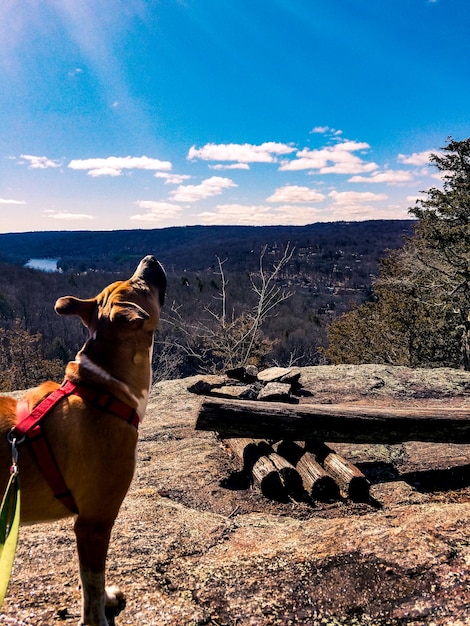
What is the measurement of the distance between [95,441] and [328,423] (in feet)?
12.4

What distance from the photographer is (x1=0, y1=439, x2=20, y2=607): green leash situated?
170 cm

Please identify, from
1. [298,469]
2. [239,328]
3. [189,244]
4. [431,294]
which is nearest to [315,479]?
[298,469]

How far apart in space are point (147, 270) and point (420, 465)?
4.57m

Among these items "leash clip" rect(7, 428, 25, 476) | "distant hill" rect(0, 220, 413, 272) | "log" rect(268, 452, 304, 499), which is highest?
"distant hill" rect(0, 220, 413, 272)

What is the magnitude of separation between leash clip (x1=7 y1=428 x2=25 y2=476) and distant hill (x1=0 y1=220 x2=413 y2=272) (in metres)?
88.9

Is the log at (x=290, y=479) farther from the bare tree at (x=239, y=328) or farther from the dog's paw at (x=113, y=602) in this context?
the bare tree at (x=239, y=328)

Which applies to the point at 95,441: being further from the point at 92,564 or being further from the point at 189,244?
the point at 189,244

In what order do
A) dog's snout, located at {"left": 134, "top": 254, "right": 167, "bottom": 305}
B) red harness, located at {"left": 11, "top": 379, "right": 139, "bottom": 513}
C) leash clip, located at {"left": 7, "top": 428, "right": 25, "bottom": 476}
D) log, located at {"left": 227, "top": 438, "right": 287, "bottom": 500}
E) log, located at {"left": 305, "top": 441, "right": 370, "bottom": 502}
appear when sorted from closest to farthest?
leash clip, located at {"left": 7, "top": 428, "right": 25, "bottom": 476}
red harness, located at {"left": 11, "top": 379, "right": 139, "bottom": 513}
dog's snout, located at {"left": 134, "top": 254, "right": 167, "bottom": 305}
log, located at {"left": 305, "top": 441, "right": 370, "bottom": 502}
log, located at {"left": 227, "top": 438, "right": 287, "bottom": 500}

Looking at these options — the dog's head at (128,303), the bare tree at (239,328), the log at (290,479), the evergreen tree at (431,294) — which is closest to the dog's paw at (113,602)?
the dog's head at (128,303)

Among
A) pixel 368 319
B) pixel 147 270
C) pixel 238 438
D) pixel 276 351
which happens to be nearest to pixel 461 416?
pixel 238 438

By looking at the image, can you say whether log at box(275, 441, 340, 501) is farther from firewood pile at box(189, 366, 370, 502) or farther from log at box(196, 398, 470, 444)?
log at box(196, 398, 470, 444)

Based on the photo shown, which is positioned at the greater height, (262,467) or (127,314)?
(127,314)

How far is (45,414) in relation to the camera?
2197mm

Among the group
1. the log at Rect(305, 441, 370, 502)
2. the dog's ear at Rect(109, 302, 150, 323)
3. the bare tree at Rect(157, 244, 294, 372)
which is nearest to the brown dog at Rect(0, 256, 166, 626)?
the dog's ear at Rect(109, 302, 150, 323)
